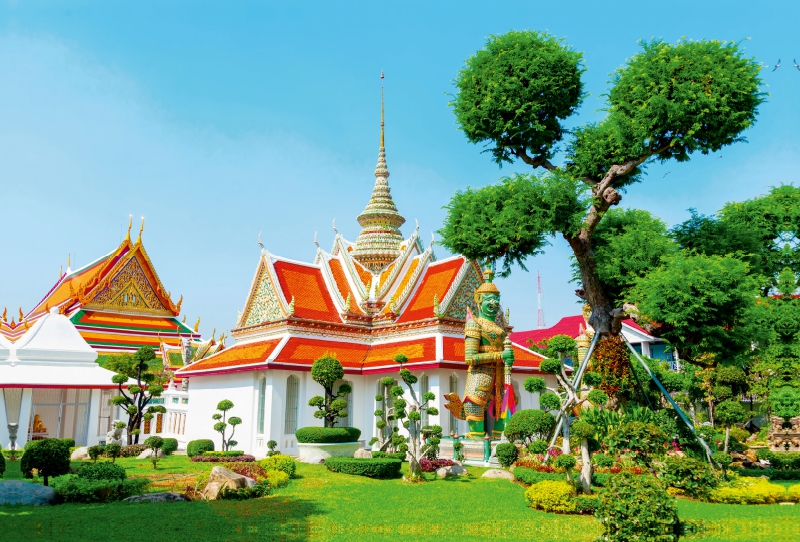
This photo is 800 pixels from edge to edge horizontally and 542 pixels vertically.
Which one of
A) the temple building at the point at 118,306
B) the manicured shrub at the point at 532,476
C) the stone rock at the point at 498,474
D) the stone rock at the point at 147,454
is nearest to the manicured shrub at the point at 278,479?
the stone rock at the point at 498,474

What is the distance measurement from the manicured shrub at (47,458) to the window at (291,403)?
7725mm

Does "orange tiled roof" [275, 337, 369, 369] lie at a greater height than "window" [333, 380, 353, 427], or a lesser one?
greater

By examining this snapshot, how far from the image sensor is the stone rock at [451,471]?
13.2 m

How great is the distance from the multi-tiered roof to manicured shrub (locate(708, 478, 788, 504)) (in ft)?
27.6

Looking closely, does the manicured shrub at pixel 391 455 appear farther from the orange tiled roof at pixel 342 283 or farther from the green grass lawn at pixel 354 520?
the orange tiled roof at pixel 342 283

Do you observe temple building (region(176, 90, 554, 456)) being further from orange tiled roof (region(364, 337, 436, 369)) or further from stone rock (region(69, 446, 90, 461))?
stone rock (region(69, 446, 90, 461))

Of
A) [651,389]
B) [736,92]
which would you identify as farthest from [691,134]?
[651,389]

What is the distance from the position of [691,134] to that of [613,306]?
4.13 m

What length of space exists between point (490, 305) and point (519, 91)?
569cm

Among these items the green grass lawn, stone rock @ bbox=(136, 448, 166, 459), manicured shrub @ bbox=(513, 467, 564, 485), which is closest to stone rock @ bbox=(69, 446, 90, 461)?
stone rock @ bbox=(136, 448, 166, 459)

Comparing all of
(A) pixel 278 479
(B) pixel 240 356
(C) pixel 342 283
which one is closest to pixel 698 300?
(A) pixel 278 479

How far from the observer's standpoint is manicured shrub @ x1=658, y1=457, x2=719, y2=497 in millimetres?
10055

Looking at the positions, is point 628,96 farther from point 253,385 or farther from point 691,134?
point 253,385

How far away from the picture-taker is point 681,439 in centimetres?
1294
